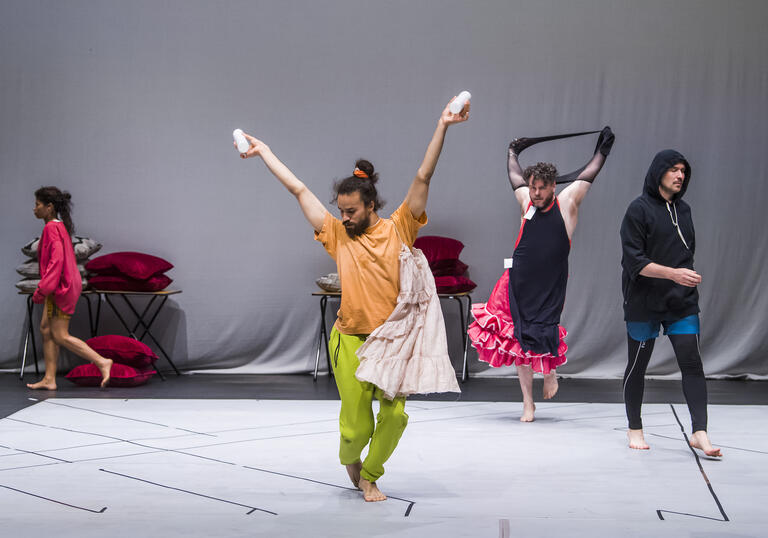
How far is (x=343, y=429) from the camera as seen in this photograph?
10.3 feet

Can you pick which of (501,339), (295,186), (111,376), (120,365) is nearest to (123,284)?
(120,365)

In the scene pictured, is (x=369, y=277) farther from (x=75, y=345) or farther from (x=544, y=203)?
(x=75, y=345)

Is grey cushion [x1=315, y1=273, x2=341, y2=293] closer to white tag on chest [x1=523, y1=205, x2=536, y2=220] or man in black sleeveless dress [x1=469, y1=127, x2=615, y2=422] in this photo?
man in black sleeveless dress [x1=469, y1=127, x2=615, y2=422]

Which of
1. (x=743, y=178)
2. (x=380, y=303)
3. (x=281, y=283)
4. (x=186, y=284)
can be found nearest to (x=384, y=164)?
(x=281, y=283)

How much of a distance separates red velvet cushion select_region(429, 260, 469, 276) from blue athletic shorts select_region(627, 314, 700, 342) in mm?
2524

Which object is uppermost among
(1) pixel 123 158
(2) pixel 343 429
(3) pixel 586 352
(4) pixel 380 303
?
(1) pixel 123 158

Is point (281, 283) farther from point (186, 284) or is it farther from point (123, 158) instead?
point (123, 158)

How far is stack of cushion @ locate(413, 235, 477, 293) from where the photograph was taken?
6.36 metres

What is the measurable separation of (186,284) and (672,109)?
13.3 ft

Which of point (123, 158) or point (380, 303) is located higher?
point (123, 158)

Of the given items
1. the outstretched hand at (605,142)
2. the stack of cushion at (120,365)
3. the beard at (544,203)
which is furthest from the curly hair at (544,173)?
the stack of cushion at (120,365)

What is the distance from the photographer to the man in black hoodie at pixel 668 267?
383cm

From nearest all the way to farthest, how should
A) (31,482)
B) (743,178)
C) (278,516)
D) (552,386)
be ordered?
(278,516)
(31,482)
(552,386)
(743,178)

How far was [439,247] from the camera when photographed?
6512mm
